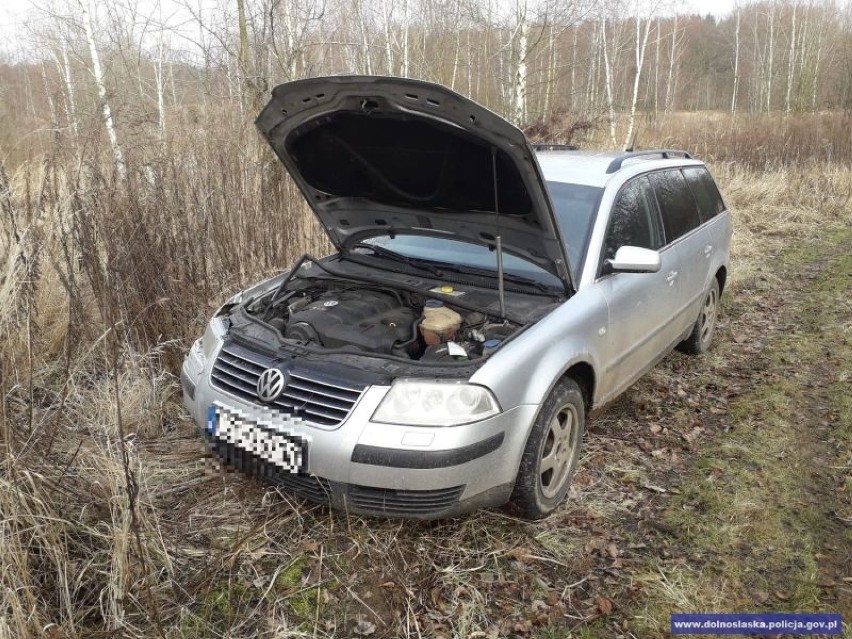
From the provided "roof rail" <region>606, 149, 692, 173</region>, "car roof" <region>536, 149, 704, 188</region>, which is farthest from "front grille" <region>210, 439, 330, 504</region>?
"roof rail" <region>606, 149, 692, 173</region>

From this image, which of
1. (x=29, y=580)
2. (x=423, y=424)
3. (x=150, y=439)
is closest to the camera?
(x=29, y=580)

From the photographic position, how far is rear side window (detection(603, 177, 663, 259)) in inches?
129

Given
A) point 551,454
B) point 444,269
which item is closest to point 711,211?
point 444,269

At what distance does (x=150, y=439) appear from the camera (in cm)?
336

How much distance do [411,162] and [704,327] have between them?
3161 millimetres

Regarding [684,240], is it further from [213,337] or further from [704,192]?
[213,337]

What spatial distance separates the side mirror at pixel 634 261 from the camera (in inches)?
117

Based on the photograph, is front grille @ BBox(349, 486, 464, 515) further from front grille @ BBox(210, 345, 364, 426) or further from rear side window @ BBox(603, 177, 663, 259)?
rear side window @ BBox(603, 177, 663, 259)

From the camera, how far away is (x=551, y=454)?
2.74m

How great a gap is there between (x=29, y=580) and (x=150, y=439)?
146 centimetres

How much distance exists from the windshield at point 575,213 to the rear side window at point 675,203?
0.87m

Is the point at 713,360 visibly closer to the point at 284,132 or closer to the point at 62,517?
the point at 284,132

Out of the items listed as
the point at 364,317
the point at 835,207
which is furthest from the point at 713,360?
the point at 835,207

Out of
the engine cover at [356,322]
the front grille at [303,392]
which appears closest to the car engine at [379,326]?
the engine cover at [356,322]
